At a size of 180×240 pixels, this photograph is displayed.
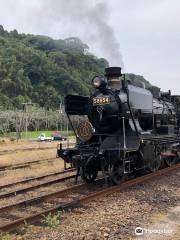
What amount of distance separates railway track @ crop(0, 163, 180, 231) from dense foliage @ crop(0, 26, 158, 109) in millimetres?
71615

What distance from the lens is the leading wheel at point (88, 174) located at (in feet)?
40.2

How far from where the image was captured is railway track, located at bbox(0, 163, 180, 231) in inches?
315

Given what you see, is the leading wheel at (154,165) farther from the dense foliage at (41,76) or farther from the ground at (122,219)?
the dense foliage at (41,76)

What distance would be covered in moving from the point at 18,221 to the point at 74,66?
340 ft

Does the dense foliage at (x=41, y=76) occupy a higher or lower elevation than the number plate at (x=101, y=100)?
higher

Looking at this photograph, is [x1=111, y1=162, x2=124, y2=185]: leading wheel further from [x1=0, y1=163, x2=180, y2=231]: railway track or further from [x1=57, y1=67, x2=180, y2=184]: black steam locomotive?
[x1=0, y1=163, x2=180, y2=231]: railway track

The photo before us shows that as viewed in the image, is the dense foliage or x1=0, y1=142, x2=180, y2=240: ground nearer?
x1=0, y1=142, x2=180, y2=240: ground

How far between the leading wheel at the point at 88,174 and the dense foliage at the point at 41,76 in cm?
7048

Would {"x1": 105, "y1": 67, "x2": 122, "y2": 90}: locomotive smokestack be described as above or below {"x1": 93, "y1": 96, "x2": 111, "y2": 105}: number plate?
above

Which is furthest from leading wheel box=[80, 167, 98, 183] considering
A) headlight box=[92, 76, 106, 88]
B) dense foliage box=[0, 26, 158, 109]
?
dense foliage box=[0, 26, 158, 109]

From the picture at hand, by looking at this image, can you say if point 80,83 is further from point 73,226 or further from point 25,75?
point 73,226

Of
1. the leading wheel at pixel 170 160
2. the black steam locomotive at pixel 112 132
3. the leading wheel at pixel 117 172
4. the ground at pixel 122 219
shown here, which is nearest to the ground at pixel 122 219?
the ground at pixel 122 219

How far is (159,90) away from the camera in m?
17.2

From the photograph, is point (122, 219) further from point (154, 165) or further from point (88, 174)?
point (154, 165)
